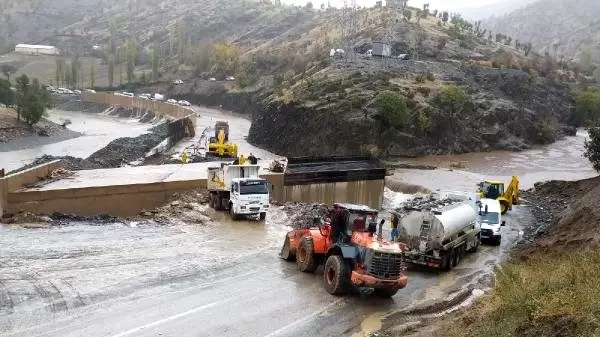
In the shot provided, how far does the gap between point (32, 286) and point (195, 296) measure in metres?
4.27

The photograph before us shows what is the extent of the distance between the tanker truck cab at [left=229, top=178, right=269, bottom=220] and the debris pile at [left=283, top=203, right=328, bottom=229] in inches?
68.7

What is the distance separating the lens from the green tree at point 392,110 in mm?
63666

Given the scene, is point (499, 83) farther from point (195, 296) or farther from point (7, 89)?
point (195, 296)

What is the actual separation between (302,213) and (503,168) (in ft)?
126

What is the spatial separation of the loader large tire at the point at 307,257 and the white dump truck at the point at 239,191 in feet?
27.4

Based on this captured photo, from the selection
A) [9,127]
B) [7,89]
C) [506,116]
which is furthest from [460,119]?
[7,89]

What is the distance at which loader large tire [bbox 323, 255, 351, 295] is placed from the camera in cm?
1660

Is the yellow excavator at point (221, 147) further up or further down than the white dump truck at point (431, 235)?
further up

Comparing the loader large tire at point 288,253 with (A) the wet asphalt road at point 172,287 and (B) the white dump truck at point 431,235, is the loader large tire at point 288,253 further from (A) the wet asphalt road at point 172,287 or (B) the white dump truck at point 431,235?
(B) the white dump truck at point 431,235

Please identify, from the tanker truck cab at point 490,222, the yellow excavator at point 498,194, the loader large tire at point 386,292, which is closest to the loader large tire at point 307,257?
the loader large tire at point 386,292

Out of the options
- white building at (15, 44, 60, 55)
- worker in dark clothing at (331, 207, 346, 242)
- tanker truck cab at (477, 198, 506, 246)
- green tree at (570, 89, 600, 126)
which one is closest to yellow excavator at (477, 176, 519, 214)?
tanker truck cab at (477, 198, 506, 246)

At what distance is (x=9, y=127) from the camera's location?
73.6m

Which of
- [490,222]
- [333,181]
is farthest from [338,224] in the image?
[333,181]

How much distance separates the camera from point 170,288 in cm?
1691
